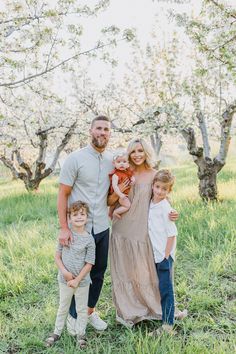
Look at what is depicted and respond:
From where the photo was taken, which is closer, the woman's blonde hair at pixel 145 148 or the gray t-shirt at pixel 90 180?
the gray t-shirt at pixel 90 180

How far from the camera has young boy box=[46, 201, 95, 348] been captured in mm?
3998

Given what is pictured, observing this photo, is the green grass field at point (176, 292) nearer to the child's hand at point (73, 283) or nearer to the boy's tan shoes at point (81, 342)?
the boy's tan shoes at point (81, 342)

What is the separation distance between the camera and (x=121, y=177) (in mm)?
4207

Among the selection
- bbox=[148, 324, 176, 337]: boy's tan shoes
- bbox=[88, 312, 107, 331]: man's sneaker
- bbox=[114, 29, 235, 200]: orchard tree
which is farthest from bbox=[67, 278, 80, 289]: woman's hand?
bbox=[114, 29, 235, 200]: orchard tree

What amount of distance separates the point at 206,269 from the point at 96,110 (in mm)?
8986

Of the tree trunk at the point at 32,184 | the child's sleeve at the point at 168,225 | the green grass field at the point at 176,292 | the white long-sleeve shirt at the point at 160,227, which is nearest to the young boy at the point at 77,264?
the green grass field at the point at 176,292

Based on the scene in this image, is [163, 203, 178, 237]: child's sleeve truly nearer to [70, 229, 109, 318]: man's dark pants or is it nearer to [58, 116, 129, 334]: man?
[58, 116, 129, 334]: man

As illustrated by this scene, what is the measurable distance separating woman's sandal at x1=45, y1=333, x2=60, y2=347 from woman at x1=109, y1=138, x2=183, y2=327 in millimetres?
714

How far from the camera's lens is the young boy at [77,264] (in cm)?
400

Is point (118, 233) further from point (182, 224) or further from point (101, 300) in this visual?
point (182, 224)

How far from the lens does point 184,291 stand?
5.20 meters

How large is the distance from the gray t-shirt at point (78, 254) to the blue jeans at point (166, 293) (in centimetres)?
76

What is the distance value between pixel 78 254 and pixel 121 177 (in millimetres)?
898

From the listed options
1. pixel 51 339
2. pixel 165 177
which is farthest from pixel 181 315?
pixel 165 177
